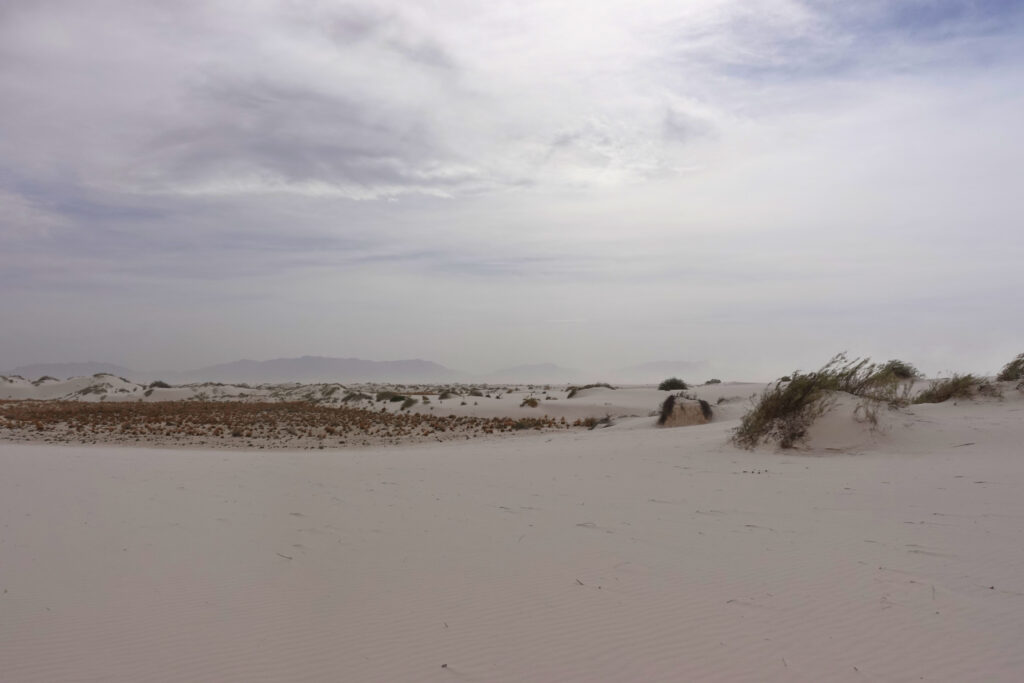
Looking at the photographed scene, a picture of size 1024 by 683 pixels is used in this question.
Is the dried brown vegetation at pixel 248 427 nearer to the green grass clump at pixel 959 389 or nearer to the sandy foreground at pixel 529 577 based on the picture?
the sandy foreground at pixel 529 577

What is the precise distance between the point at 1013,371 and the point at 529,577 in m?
17.2

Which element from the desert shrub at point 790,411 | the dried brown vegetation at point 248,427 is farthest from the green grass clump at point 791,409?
the dried brown vegetation at point 248,427

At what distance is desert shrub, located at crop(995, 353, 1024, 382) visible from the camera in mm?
16562

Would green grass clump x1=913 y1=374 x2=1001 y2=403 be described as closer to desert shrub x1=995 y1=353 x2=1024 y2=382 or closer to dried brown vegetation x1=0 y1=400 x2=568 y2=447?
desert shrub x1=995 y1=353 x2=1024 y2=382

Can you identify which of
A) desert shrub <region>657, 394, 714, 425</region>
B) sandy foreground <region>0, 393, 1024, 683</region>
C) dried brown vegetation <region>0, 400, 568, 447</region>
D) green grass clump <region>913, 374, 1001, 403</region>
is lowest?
dried brown vegetation <region>0, 400, 568, 447</region>

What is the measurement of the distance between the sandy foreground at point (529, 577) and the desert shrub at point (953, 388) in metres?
7.47

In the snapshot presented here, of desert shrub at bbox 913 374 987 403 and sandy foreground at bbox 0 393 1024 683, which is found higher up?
desert shrub at bbox 913 374 987 403

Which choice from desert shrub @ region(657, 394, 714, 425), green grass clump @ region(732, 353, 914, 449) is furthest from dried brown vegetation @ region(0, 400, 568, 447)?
green grass clump @ region(732, 353, 914, 449)

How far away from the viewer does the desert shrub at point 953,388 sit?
15859mm

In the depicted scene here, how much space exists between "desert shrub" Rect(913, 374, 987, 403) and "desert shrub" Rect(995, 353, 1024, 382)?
106cm

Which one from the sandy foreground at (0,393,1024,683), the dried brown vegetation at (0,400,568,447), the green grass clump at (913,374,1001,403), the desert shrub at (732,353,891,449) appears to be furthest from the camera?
the dried brown vegetation at (0,400,568,447)

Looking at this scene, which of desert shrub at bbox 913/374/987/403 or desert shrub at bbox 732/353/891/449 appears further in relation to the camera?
desert shrub at bbox 913/374/987/403

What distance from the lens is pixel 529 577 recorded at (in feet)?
16.8

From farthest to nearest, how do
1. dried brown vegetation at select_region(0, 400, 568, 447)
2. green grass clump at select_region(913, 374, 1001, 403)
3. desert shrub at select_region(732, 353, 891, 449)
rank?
dried brown vegetation at select_region(0, 400, 568, 447), green grass clump at select_region(913, 374, 1001, 403), desert shrub at select_region(732, 353, 891, 449)
